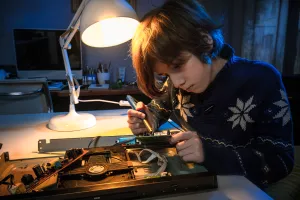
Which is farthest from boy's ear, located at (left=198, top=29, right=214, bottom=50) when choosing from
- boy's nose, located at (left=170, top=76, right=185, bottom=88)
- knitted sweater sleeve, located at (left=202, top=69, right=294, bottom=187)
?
knitted sweater sleeve, located at (left=202, top=69, right=294, bottom=187)

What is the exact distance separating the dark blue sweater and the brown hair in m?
0.13

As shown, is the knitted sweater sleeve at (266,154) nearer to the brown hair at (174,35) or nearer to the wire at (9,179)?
the brown hair at (174,35)

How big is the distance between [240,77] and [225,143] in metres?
0.21

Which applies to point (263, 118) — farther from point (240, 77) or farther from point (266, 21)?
point (266, 21)

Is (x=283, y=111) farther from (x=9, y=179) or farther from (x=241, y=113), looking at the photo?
(x=9, y=179)

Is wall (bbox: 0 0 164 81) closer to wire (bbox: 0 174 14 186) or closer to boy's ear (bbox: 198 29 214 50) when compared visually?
boy's ear (bbox: 198 29 214 50)

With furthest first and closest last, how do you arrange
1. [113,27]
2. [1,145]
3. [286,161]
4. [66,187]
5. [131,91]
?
[131,91] < [113,27] < [1,145] < [286,161] < [66,187]

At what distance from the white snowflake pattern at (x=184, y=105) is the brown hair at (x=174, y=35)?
0.71 feet

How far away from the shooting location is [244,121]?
2.49 feet

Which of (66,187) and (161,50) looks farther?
(161,50)

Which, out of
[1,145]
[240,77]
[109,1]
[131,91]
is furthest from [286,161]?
[131,91]

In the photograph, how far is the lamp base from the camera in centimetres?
98

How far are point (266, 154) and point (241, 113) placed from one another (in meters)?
0.17

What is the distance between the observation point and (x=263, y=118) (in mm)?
702
